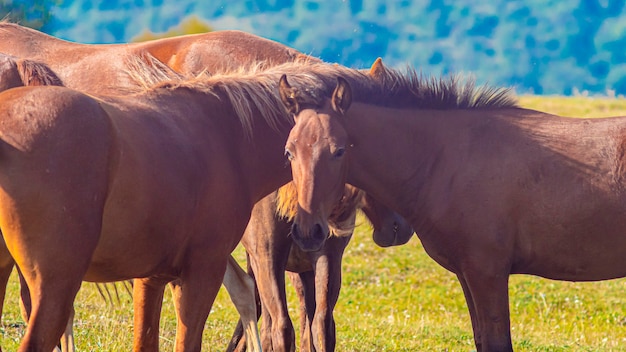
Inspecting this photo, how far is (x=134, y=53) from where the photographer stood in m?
7.67

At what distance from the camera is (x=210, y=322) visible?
888 cm

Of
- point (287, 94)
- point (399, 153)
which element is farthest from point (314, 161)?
point (399, 153)

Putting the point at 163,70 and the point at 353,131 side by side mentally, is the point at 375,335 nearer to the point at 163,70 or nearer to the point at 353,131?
the point at 353,131

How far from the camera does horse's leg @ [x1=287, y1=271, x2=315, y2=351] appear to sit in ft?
25.1

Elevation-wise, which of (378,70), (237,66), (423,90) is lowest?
(423,90)

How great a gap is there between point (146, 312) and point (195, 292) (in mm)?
613

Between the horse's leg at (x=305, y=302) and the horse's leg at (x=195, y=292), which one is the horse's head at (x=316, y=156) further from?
the horse's leg at (x=305, y=302)

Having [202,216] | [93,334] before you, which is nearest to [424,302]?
[93,334]

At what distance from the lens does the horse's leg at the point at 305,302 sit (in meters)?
7.64

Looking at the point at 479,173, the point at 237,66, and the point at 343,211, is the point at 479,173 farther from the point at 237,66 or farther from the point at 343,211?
the point at 237,66

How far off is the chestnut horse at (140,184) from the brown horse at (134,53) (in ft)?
5.97

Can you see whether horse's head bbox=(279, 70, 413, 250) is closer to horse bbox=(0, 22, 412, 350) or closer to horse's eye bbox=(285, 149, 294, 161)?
horse's eye bbox=(285, 149, 294, 161)

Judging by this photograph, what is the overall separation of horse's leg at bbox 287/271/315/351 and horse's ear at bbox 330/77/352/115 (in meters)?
2.54

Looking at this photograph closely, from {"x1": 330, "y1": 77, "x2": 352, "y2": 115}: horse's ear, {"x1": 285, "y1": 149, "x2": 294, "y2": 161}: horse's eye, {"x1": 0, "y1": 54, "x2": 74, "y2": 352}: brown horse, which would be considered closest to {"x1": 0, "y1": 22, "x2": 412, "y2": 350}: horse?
{"x1": 0, "y1": 54, "x2": 74, "y2": 352}: brown horse
